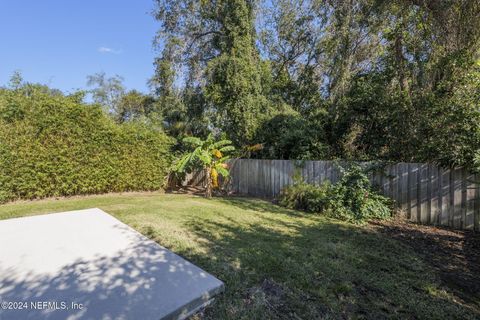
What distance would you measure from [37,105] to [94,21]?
5.58 metres

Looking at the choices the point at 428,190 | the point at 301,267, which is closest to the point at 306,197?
Answer: the point at 428,190

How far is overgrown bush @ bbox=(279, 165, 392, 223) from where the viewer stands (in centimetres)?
604

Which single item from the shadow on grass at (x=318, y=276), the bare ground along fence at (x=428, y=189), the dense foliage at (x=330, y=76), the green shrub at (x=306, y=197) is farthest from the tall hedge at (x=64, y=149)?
the bare ground along fence at (x=428, y=189)

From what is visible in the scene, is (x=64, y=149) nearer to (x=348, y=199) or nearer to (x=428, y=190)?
(x=348, y=199)

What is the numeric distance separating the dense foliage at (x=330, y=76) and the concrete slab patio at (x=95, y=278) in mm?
5965

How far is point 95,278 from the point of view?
109 inches

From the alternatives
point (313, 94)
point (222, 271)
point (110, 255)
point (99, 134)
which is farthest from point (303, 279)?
point (313, 94)

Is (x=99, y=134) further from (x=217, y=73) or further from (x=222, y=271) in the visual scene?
(x=222, y=271)

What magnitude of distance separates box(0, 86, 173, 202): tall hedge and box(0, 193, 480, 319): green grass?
6.12 feet

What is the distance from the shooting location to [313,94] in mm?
13289

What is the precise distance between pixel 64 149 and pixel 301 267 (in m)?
8.03

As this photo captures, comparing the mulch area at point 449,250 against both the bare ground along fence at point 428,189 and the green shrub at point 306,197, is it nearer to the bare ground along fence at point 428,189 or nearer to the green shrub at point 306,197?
the bare ground along fence at point 428,189

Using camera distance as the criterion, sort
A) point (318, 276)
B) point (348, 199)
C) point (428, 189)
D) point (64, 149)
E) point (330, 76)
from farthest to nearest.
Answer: point (330, 76) → point (64, 149) → point (348, 199) → point (428, 189) → point (318, 276)

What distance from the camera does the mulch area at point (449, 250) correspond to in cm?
297
